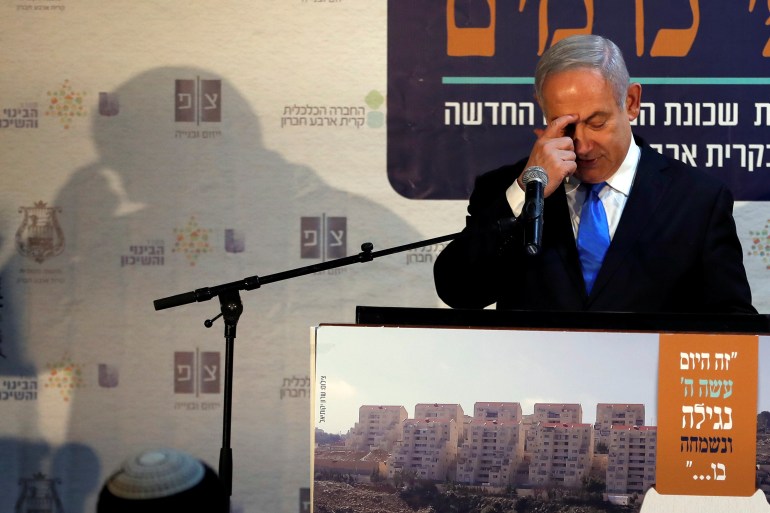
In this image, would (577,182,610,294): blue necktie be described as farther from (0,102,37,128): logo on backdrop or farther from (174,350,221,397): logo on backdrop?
(0,102,37,128): logo on backdrop

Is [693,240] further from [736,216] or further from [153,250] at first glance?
[153,250]

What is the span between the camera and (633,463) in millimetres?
1265

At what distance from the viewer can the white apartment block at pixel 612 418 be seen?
126cm

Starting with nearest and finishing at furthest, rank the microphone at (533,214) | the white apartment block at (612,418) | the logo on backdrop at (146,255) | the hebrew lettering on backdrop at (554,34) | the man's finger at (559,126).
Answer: the white apartment block at (612,418) → the microphone at (533,214) → the man's finger at (559,126) → the hebrew lettering on backdrop at (554,34) → the logo on backdrop at (146,255)

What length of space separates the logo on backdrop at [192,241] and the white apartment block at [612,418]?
82.5 inches

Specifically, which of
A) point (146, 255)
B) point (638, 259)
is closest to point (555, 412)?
point (638, 259)

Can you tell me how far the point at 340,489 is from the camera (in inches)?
50.9

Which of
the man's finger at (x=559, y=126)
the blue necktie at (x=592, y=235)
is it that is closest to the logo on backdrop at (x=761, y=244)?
the blue necktie at (x=592, y=235)

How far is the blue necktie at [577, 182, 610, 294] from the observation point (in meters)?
1.90

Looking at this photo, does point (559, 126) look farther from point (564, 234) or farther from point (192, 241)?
point (192, 241)

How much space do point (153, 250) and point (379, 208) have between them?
2.53ft

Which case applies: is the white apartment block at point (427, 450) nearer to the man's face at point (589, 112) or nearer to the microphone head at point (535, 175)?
the microphone head at point (535, 175)

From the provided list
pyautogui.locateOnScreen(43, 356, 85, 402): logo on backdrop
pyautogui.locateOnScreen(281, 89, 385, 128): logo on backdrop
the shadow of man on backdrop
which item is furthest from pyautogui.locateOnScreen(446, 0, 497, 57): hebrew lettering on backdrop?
pyautogui.locateOnScreen(43, 356, 85, 402): logo on backdrop

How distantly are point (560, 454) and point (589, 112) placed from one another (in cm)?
83
